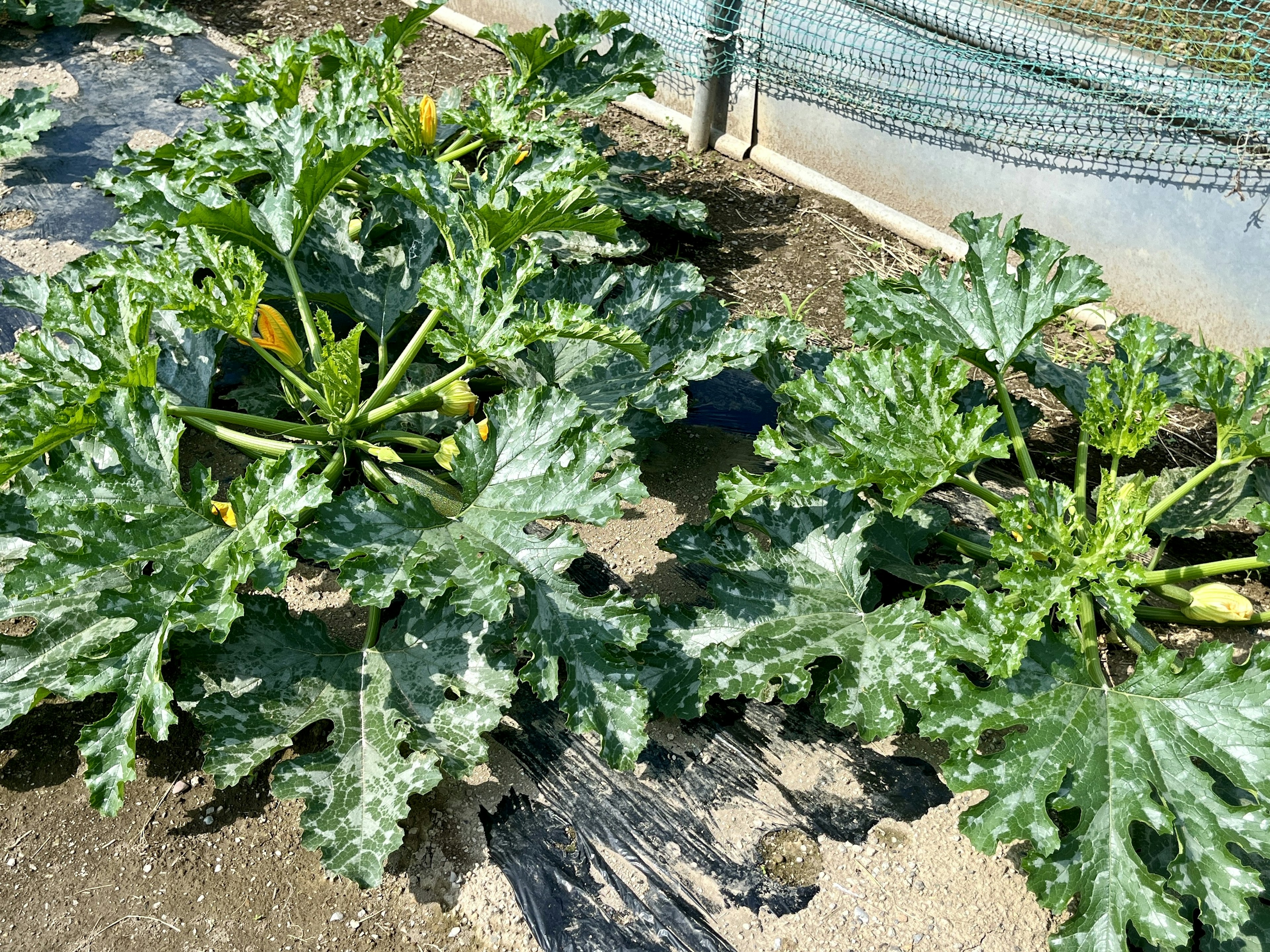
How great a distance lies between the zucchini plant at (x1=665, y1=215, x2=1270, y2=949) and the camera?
77.5 inches

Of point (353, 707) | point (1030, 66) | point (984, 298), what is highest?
point (1030, 66)

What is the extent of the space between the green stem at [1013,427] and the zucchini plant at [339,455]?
1.90 ft

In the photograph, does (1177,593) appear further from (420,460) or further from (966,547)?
(420,460)

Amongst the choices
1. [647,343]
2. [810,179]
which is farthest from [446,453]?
[810,179]

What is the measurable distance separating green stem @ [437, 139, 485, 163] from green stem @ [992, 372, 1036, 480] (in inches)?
77.7

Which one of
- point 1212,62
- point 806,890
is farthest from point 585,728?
point 1212,62

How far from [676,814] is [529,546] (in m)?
0.66

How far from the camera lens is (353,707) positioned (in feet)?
7.43

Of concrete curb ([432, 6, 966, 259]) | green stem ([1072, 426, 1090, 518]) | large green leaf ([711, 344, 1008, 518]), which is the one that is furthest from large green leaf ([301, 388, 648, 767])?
concrete curb ([432, 6, 966, 259])

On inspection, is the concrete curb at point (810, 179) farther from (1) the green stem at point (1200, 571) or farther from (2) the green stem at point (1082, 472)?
(1) the green stem at point (1200, 571)

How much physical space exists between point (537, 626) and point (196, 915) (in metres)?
0.86

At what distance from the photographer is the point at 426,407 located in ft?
9.26

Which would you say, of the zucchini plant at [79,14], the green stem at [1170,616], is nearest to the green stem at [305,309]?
the green stem at [1170,616]

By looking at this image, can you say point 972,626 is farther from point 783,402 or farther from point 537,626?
point 783,402
